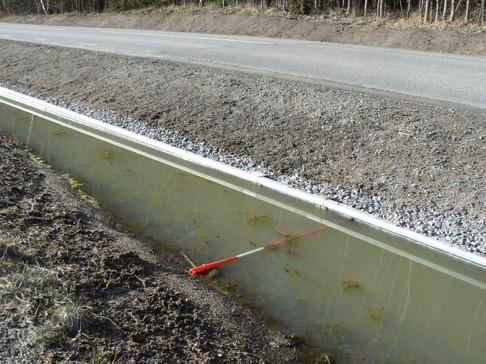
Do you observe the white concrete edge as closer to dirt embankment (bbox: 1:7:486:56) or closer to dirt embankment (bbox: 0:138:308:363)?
dirt embankment (bbox: 0:138:308:363)

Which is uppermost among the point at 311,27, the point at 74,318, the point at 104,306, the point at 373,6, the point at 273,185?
the point at 373,6

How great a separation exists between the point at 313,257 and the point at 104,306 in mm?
2460

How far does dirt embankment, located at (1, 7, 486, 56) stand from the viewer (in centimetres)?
1625

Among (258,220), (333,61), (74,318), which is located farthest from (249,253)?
(333,61)

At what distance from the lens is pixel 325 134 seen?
8.63 m

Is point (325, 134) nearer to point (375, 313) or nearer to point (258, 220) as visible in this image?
point (258, 220)

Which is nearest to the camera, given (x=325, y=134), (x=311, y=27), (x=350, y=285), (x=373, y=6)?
(x=350, y=285)

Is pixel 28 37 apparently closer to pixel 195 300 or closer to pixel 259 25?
pixel 259 25

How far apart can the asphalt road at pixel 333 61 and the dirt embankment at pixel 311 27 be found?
53.1 inches

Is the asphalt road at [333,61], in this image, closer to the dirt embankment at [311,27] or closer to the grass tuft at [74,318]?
the dirt embankment at [311,27]

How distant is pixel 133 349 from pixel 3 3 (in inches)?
1749

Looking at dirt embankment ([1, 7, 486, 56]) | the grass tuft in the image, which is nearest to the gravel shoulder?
the grass tuft

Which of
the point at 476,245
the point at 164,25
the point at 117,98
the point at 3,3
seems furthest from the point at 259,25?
the point at 3,3

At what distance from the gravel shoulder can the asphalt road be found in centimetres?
106
